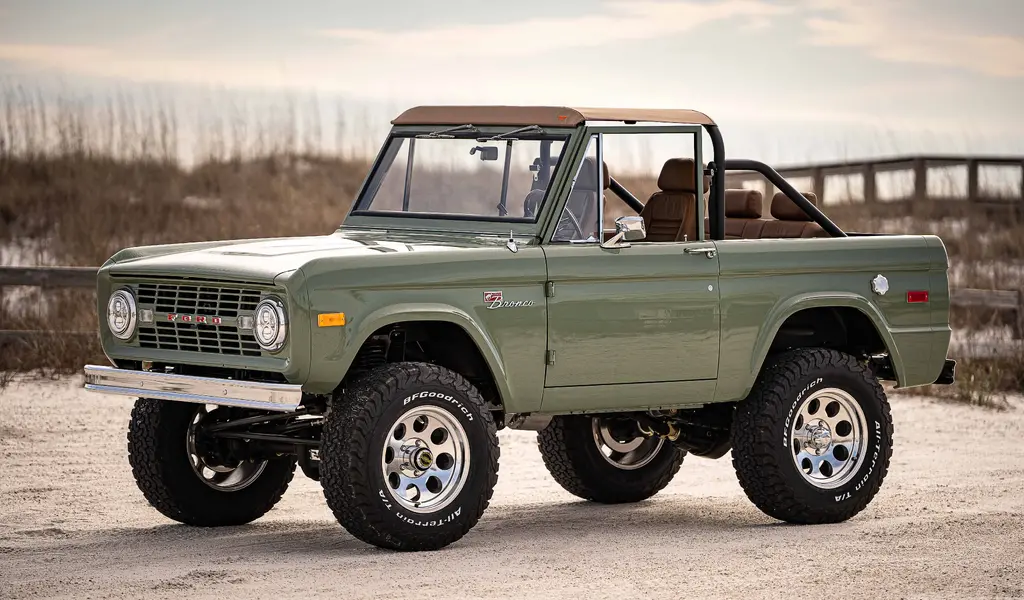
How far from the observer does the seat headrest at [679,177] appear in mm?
9766

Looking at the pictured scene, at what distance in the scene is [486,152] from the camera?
9.59 meters

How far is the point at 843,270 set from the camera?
32.1 ft

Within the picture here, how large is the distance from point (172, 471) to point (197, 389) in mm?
1203

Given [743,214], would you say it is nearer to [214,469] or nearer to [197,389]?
[214,469]

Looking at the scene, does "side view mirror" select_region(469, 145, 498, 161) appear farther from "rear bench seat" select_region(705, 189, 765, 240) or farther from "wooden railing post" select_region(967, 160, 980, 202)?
"wooden railing post" select_region(967, 160, 980, 202)

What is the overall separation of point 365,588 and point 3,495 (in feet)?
12.9

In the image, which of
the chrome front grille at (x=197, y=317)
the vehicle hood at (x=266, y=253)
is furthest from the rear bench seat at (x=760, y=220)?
the chrome front grille at (x=197, y=317)

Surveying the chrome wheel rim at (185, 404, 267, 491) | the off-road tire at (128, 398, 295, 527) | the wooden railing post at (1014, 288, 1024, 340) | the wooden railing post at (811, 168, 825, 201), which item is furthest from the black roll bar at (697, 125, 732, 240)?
the wooden railing post at (811, 168, 825, 201)

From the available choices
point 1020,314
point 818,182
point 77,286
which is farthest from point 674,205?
point 818,182

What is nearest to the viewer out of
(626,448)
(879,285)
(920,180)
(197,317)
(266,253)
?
(197,317)

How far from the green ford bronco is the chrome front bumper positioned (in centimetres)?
1

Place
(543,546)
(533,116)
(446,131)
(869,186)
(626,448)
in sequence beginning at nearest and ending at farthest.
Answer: (543,546) → (533,116) → (446,131) → (626,448) → (869,186)

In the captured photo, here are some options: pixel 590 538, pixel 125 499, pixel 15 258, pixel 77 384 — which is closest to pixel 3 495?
pixel 125 499

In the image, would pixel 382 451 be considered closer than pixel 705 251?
Yes
